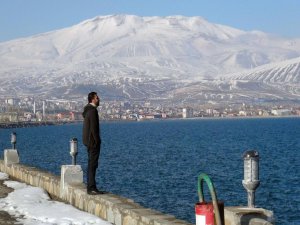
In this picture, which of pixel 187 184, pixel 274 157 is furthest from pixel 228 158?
pixel 187 184

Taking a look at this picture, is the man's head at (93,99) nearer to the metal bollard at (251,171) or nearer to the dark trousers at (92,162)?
the dark trousers at (92,162)

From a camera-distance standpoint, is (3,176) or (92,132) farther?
(3,176)

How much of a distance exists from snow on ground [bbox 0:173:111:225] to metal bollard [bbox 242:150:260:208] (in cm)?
358

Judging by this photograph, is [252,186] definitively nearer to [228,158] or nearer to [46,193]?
[46,193]

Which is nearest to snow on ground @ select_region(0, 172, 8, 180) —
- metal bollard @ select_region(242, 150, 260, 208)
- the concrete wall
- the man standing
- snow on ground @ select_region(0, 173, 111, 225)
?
the concrete wall

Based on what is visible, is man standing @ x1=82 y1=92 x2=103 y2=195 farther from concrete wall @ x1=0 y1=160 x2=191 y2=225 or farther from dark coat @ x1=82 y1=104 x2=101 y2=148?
concrete wall @ x1=0 y1=160 x2=191 y2=225

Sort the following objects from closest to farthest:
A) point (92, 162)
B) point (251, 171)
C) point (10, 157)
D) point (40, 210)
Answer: point (251, 171) < point (40, 210) < point (92, 162) < point (10, 157)

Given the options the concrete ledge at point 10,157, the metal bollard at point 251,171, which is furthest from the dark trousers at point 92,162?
the concrete ledge at point 10,157

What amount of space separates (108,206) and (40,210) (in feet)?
5.33

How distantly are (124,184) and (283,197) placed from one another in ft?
33.1

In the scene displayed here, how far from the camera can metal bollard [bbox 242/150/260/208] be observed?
9219 millimetres

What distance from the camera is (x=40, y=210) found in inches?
528

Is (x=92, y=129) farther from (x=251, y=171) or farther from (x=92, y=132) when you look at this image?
(x=251, y=171)

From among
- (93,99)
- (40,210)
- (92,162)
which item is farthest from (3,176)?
(93,99)
